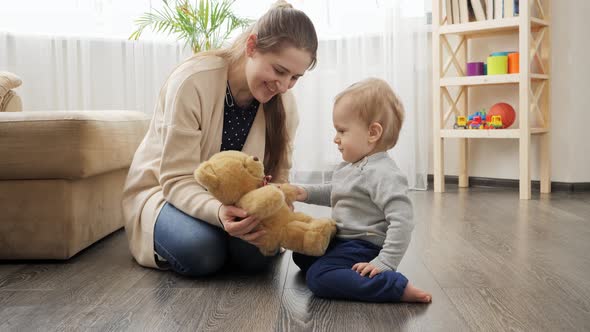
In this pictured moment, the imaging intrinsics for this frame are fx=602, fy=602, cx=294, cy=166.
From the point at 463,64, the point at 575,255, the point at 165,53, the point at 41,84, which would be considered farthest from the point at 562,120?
the point at 41,84

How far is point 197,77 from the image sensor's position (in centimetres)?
159

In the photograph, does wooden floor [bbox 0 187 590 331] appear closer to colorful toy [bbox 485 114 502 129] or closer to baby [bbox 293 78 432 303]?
baby [bbox 293 78 432 303]

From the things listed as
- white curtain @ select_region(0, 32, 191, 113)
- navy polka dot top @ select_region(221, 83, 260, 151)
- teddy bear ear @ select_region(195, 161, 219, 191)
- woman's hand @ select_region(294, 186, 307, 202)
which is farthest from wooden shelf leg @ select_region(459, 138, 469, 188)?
teddy bear ear @ select_region(195, 161, 219, 191)

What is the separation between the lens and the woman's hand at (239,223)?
134 centimetres

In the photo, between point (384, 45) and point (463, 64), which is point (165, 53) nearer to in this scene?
point (384, 45)

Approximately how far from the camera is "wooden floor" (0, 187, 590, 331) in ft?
3.85

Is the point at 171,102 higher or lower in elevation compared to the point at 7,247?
higher

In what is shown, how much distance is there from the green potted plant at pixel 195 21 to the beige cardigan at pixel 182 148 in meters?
1.64

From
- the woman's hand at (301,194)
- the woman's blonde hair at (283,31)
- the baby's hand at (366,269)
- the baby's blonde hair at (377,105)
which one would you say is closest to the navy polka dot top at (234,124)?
the woman's blonde hair at (283,31)

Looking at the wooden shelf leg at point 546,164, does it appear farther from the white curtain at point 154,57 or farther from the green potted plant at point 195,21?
the green potted plant at point 195,21

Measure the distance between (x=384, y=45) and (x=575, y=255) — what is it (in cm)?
208

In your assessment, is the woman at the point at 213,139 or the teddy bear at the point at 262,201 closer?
the teddy bear at the point at 262,201

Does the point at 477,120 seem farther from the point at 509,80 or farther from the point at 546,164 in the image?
the point at 546,164

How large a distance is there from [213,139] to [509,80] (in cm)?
200
